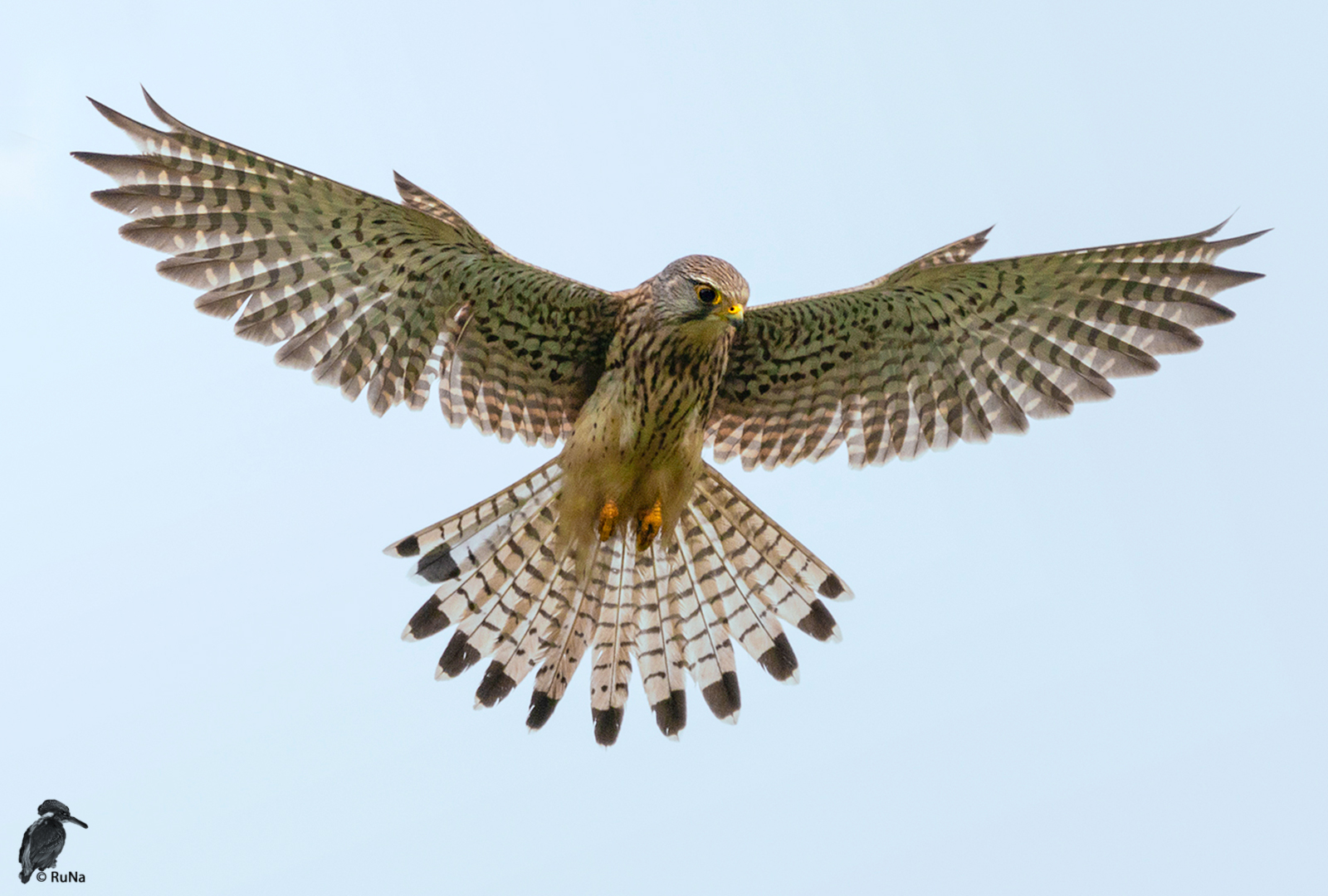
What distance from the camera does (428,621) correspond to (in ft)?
19.2

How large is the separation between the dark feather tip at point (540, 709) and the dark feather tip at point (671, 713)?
501 millimetres

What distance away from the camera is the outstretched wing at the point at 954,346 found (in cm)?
611

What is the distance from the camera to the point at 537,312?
600 cm

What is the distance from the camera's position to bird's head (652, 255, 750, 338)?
5.60 meters

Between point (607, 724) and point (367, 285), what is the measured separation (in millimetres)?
2287

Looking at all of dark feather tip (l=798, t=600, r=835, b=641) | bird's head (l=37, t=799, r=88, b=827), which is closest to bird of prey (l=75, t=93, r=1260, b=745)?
dark feather tip (l=798, t=600, r=835, b=641)

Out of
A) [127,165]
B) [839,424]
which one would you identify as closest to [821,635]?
[839,424]

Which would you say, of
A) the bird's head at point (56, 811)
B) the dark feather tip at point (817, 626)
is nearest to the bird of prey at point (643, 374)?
the dark feather tip at point (817, 626)

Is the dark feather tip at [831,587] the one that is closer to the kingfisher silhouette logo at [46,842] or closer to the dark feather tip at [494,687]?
the dark feather tip at [494,687]

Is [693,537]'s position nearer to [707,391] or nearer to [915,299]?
[707,391]

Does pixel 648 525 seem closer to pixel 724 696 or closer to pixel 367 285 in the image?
pixel 724 696

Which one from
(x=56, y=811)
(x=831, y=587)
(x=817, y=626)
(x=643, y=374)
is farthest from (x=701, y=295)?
(x=56, y=811)

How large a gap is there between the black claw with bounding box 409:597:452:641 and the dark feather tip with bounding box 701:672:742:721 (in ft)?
4.18

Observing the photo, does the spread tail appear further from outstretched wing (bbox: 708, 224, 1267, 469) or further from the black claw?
outstretched wing (bbox: 708, 224, 1267, 469)
